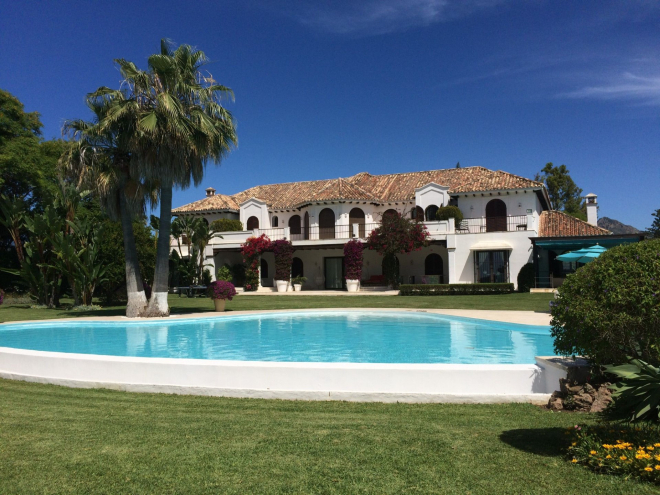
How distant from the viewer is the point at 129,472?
167 inches

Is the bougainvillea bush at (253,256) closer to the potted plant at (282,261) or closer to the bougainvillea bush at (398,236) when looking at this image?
the potted plant at (282,261)

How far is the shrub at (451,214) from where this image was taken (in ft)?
110

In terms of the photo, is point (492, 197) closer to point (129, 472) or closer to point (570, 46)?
point (570, 46)

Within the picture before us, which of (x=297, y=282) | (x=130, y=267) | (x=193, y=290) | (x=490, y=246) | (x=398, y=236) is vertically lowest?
(x=193, y=290)

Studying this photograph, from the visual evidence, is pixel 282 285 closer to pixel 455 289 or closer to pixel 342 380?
pixel 455 289

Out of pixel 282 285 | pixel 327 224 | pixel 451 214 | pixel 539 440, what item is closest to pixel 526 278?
pixel 451 214

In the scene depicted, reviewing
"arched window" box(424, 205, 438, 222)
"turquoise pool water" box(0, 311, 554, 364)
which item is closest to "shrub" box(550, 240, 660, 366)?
"turquoise pool water" box(0, 311, 554, 364)

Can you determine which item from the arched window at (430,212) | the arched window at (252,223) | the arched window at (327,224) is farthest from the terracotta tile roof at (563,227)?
the arched window at (252,223)

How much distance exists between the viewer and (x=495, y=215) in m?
34.1

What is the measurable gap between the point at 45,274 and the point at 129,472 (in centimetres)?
2331

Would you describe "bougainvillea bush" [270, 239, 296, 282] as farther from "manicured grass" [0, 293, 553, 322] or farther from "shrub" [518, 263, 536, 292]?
"shrub" [518, 263, 536, 292]

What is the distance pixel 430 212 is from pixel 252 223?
13.9 metres

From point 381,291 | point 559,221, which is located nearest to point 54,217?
point 381,291

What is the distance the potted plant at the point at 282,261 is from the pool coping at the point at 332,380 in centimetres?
2631
